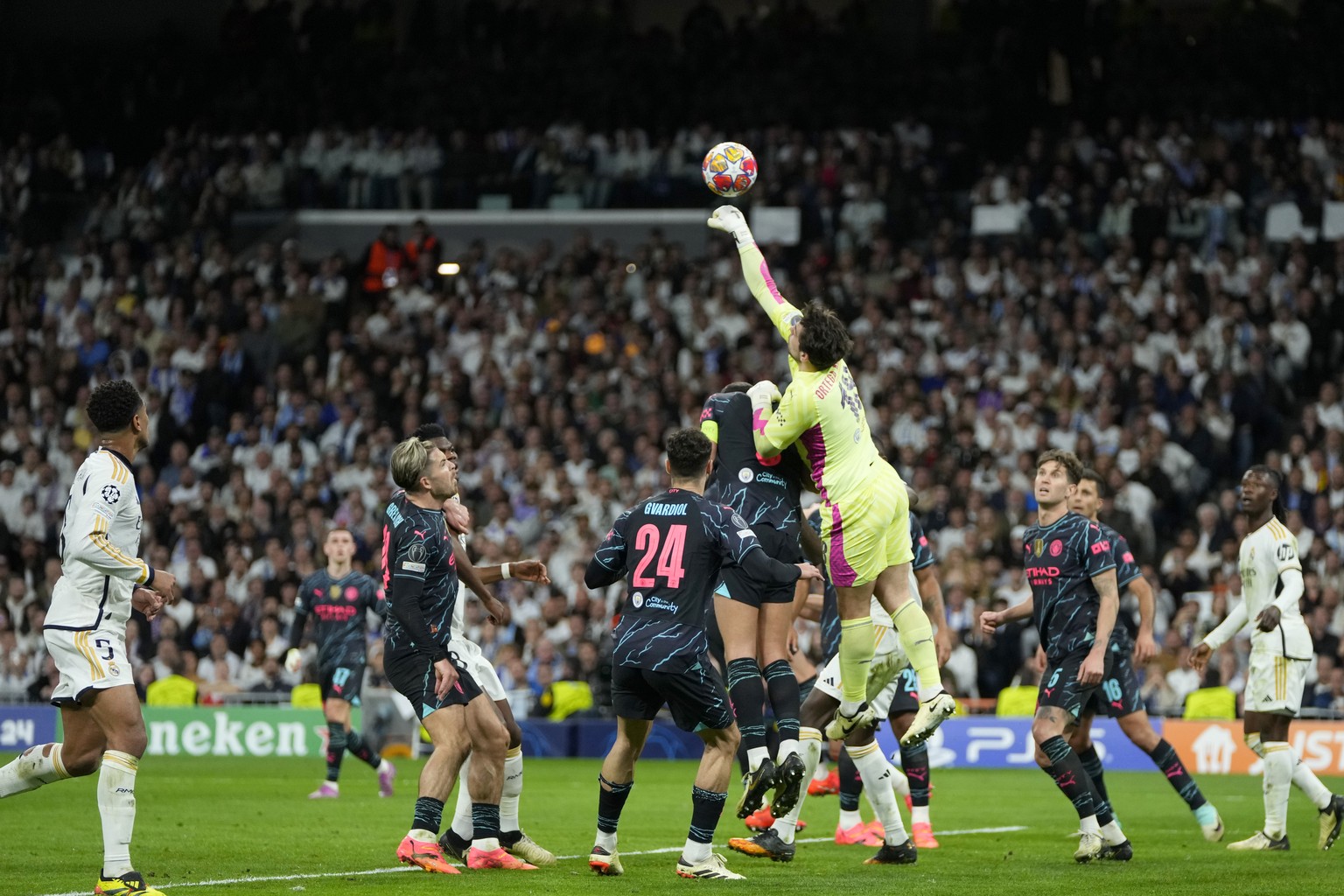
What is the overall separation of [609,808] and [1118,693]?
465 cm

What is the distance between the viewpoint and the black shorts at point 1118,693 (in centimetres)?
1275

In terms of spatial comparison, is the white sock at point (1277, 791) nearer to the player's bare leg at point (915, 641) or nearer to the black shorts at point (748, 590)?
the player's bare leg at point (915, 641)

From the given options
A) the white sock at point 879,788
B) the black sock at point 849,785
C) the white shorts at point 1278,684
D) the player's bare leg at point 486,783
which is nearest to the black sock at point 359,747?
the black sock at point 849,785

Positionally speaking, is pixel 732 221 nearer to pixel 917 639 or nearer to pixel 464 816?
pixel 917 639

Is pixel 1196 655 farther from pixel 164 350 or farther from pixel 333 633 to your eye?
pixel 164 350

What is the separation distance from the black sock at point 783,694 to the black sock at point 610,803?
952mm

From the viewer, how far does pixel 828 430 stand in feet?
33.2

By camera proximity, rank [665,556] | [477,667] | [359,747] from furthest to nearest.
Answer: [359,747] < [477,667] < [665,556]

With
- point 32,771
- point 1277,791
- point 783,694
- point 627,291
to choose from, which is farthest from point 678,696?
point 627,291

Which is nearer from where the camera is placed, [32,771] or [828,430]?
[32,771]

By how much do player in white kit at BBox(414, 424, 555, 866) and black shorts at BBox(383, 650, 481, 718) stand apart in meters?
0.19

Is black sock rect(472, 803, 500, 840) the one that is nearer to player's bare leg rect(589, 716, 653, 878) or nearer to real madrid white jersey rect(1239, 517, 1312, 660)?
player's bare leg rect(589, 716, 653, 878)

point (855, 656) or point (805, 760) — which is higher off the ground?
point (855, 656)

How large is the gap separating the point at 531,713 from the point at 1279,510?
12.0 m
